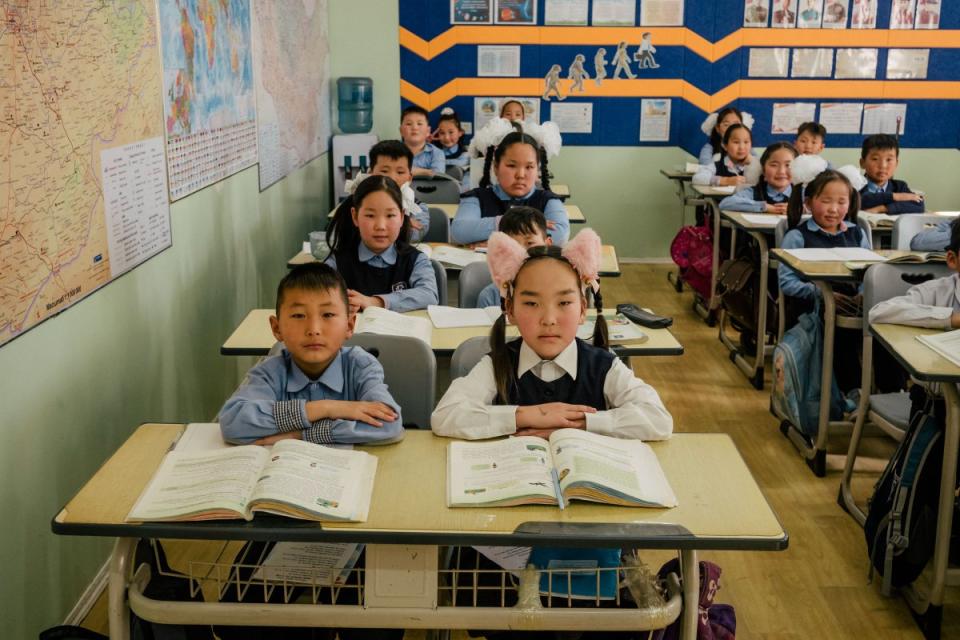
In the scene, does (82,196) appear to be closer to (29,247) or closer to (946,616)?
(29,247)

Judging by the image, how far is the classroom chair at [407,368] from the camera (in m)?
2.48

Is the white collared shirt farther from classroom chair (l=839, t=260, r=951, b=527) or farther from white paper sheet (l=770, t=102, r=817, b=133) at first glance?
white paper sheet (l=770, t=102, r=817, b=133)

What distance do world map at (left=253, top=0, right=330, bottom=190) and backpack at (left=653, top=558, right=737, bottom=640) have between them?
3.51m

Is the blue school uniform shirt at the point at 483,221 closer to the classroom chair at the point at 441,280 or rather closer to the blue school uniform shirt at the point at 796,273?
the classroom chair at the point at 441,280

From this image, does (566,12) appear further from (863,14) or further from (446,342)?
(446,342)

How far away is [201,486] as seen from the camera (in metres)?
1.73

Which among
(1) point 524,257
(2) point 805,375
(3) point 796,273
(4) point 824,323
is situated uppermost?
(1) point 524,257

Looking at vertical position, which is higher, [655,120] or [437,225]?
[655,120]

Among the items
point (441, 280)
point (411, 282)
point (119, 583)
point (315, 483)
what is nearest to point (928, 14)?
point (441, 280)

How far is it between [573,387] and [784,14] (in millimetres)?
6204

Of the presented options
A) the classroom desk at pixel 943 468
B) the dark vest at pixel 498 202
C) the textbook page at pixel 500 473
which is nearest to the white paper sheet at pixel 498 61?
the dark vest at pixel 498 202

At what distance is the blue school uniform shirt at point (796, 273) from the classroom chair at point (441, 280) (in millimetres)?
1426

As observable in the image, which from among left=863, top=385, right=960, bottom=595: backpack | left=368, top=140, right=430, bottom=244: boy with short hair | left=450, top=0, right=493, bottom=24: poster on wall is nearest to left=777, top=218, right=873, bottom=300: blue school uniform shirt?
left=863, top=385, right=960, bottom=595: backpack

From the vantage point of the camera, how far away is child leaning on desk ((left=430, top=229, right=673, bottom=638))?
2.04 metres
